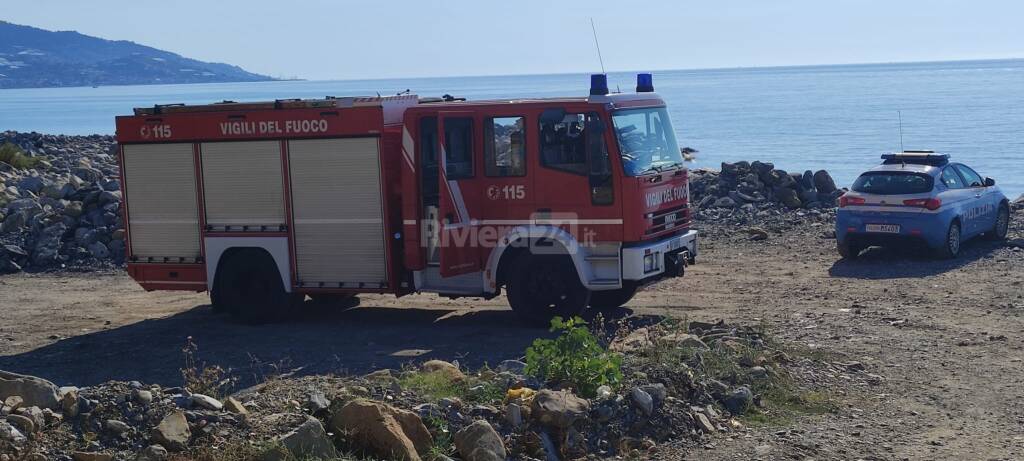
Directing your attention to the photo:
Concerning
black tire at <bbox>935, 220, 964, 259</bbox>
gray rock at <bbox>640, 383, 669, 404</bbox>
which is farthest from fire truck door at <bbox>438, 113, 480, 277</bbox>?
black tire at <bbox>935, 220, 964, 259</bbox>

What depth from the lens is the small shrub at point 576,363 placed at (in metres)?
9.72

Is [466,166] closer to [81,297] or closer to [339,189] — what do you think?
[339,189]

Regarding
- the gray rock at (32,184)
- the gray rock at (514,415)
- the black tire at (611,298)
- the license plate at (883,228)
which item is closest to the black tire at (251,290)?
the black tire at (611,298)

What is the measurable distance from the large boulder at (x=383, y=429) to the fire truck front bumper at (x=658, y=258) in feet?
16.6

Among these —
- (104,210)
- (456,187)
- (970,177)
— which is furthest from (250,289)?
(970,177)

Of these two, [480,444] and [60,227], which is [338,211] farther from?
[60,227]

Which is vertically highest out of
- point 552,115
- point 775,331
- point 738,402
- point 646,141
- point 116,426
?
point 552,115

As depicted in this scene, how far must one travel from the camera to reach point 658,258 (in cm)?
1363

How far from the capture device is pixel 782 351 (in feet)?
38.8

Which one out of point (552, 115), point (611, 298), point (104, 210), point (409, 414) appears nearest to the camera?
point (409, 414)

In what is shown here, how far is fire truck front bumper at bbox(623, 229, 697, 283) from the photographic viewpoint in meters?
13.3

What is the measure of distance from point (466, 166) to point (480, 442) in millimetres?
5721

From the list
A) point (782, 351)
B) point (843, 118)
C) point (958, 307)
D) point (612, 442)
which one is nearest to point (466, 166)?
point (782, 351)

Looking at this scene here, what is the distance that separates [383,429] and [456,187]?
5.61 m
